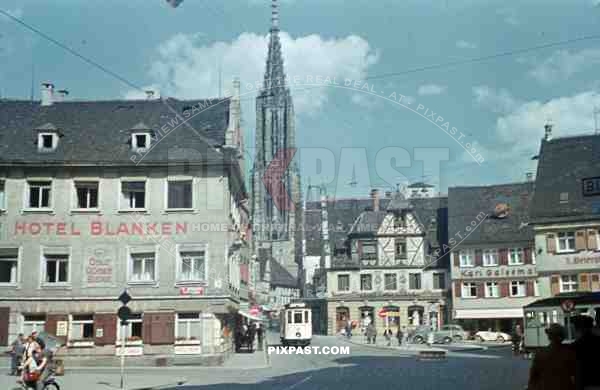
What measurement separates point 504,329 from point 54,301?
37.1 meters

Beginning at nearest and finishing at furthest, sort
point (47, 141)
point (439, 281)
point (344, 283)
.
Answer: point (47, 141)
point (439, 281)
point (344, 283)

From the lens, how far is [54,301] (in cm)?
3278

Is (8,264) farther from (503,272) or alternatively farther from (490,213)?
(490,213)

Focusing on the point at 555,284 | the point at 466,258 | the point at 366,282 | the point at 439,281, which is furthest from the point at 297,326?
the point at 439,281

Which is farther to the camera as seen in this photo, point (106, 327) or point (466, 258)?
point (466, 258)

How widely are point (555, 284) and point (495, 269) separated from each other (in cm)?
1464

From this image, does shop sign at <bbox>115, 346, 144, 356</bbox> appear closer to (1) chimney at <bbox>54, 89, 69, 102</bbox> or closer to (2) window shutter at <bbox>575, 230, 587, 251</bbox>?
(1) chimney at <bbox>54, 89, 69, 102</bbox>

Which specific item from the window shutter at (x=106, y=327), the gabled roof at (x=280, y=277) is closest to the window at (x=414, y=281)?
the window shutter at (x=106, y=327)

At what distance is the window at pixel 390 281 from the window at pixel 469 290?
7.33 metres

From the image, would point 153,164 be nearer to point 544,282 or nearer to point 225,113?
point 225,113

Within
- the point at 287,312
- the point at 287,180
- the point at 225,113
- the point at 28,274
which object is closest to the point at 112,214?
the point at 28,274

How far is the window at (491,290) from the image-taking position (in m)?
58.4

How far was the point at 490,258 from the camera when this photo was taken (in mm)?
59188

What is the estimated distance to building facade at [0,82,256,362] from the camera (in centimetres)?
3266
